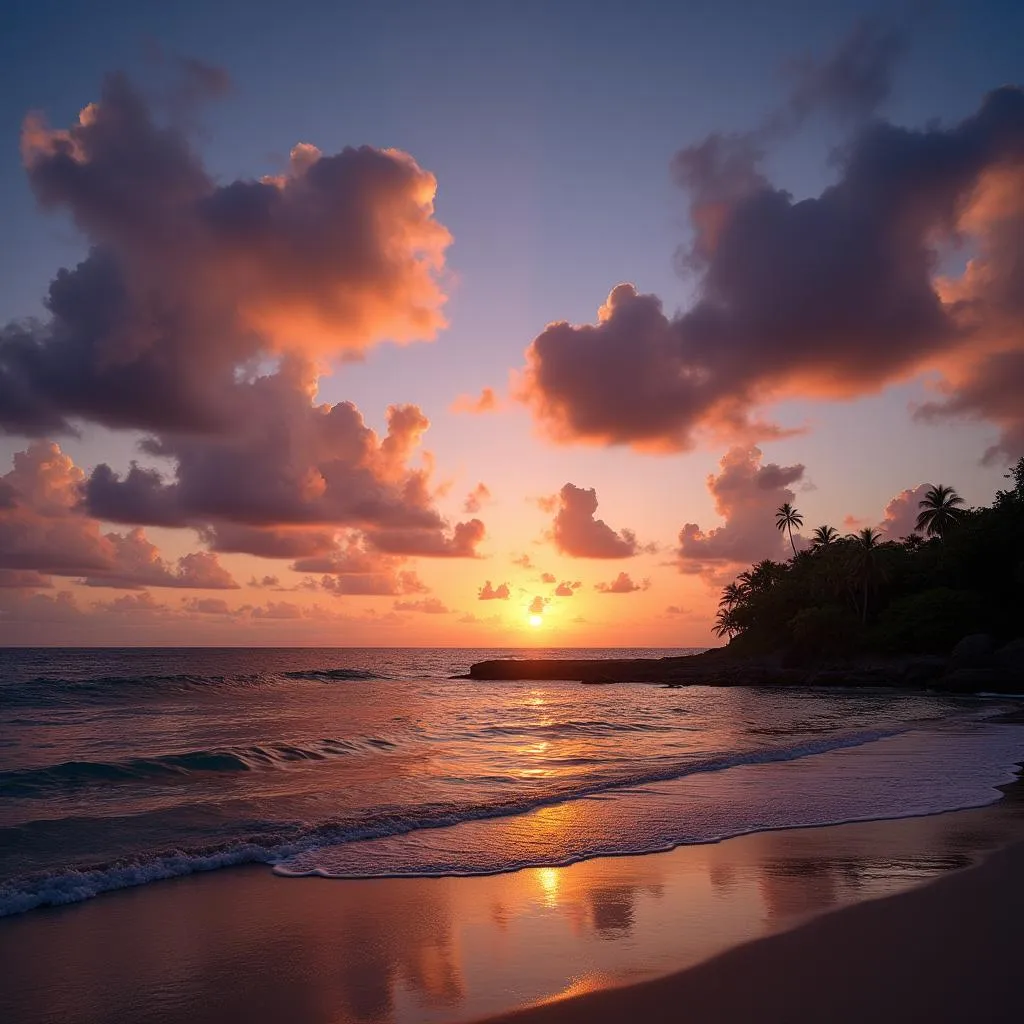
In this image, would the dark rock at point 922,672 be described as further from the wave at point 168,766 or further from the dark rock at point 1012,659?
the wave at point 168,766

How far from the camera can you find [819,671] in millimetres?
67625

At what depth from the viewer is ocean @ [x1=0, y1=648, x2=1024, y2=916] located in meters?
10.0

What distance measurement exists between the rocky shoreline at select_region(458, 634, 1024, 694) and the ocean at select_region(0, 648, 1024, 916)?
866 inches

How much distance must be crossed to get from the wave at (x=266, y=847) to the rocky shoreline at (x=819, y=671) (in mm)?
45534

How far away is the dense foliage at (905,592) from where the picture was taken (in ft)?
217

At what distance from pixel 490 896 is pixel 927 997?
4.34m

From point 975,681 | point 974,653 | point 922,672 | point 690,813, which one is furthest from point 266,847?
point 922,672

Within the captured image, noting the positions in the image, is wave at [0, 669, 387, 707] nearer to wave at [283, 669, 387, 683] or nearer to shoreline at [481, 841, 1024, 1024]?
wave at [283, 669, 387, 683]

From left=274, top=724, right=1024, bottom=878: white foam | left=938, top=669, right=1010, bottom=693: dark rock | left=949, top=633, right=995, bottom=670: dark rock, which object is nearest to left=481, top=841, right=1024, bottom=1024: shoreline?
left=274, top=724, right=1024, bottom=878: white foam

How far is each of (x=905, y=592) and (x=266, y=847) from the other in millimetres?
78848

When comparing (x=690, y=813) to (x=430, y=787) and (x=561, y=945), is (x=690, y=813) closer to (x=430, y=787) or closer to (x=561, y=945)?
(x=430, y=787)

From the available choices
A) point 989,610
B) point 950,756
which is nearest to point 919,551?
point 989,610

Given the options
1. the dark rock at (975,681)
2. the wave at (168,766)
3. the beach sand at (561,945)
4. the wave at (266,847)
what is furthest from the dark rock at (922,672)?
the beach sand at (561,945)

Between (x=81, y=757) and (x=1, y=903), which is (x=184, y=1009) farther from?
(x=81, y=757)
